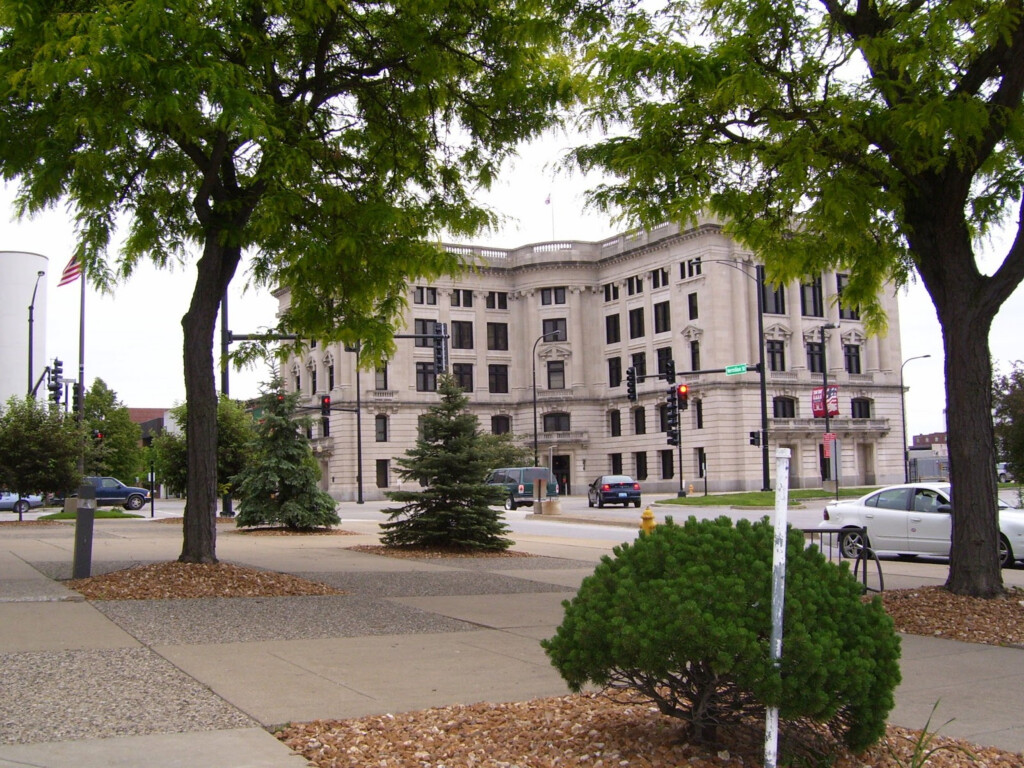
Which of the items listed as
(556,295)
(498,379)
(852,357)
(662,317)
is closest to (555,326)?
(556,295)

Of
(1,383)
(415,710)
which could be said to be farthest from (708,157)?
(1,383)

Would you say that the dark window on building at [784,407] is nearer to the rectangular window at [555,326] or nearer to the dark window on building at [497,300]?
the rectangular window at [555,326]

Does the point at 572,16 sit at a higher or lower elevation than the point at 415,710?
higher

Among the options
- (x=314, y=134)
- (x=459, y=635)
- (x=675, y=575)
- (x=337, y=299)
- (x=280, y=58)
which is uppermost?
(x=280, y=58)

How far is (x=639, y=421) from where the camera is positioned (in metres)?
76.2

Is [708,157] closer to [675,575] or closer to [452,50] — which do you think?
[452,50]

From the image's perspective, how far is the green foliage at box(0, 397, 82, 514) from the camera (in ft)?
109

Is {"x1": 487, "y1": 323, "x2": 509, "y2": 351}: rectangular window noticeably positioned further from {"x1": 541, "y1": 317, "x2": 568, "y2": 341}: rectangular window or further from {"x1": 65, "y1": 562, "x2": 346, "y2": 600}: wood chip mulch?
{"x1": 65, "y1": 562, "x2": 346, "y2": 600}: wood chip mulch

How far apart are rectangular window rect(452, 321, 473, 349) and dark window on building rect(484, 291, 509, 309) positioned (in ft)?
8.00

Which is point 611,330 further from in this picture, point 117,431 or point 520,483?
point 117,431

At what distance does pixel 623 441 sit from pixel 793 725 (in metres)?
72.6

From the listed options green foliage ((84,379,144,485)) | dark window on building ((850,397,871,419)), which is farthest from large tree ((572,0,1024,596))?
green foliage ((84,379,144,485))

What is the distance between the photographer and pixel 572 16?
13.2 meters

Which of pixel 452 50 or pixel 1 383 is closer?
pixel 452 50
